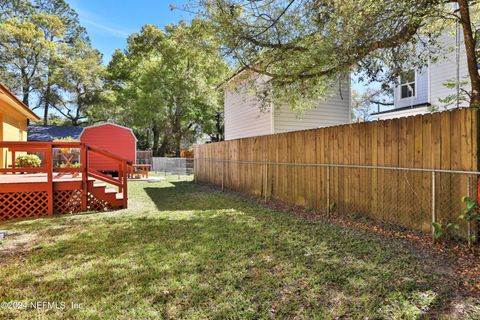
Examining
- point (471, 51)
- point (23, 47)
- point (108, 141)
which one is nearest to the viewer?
point (471, 51)

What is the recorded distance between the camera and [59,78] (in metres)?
23.7

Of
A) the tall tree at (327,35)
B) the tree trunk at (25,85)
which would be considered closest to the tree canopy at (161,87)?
the tree trunk at (25,85)

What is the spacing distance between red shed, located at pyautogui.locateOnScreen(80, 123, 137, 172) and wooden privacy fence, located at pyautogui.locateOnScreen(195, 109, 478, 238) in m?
13.4

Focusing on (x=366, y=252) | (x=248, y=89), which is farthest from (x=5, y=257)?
(x=248, y=89)

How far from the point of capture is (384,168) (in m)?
4.80

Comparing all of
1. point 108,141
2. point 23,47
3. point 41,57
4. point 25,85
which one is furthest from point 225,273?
point 25,85

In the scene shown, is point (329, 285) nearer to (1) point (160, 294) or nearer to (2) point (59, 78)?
(1) point (160, 294)

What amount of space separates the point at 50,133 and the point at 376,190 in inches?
894

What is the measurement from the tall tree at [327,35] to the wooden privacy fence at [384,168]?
118cm

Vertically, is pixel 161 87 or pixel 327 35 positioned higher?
pixel 161 87

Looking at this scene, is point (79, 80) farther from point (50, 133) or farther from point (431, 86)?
point (431, 86)

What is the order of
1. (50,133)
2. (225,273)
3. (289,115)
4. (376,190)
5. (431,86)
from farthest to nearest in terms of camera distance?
(50,133)
(431,86)
(289,115)
(376,190)
(225,273)

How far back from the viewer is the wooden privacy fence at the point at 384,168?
390 centimetres

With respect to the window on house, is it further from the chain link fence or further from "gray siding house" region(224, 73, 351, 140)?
the chain link fence
